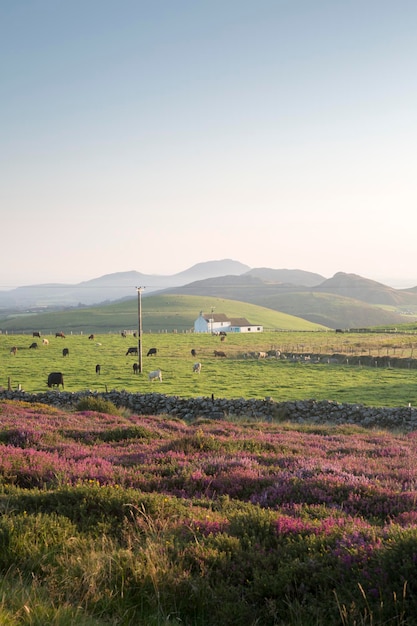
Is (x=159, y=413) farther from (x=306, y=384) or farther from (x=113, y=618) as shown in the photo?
(x=113, y=618)

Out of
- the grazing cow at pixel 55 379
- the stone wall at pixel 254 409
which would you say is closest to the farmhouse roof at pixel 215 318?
the grazing cow at pixel 55 379

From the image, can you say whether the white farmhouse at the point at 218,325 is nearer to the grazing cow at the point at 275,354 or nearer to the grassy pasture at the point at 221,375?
the grassy pasture at the point at 221,375

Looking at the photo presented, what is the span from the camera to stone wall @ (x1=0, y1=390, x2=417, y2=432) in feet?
87.7

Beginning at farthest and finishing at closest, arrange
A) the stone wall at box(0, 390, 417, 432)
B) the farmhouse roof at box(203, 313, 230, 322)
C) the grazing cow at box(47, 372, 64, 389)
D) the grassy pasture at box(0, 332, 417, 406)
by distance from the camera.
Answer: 1. the farmhouse roof at box(203, 313, 230, 322)
2. the grazing cow at box(47, 372, 64, 389)
3. the grassy pasture at box(0, 332, 417, 406)
4. the stone wall at box(0, 390, 417, 432)

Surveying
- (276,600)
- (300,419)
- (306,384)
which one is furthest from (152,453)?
(306,384)

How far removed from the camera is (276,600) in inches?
205

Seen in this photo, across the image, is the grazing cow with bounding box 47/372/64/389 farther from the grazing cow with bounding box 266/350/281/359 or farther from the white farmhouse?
the white farmhouse

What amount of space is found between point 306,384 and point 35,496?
3699 centimetres

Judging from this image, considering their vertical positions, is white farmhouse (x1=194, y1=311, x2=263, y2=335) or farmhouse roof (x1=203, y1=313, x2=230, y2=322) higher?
farmhouse roof (x1=203, y1=313, x2=230, y2=322)

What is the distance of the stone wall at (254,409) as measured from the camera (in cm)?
2672

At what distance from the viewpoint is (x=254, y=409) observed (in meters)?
29.8

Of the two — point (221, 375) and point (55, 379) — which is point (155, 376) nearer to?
point (221, 375)

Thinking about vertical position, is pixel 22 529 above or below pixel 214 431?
above

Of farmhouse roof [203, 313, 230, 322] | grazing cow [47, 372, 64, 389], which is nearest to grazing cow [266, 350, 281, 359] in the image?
grazing cow [47, 372, 64, 389]
